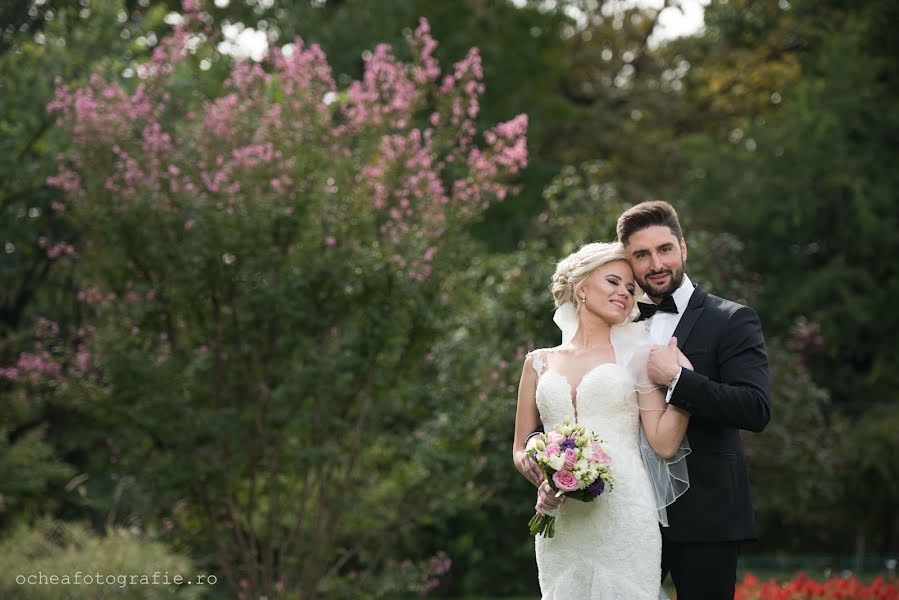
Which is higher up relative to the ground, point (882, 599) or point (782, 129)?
point (782, 129)

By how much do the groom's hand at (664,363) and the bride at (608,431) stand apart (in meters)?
0.07

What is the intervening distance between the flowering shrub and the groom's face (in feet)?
12.5

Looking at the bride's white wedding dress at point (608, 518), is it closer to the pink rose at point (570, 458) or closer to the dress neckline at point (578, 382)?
the dress neckline at point (578, 382)

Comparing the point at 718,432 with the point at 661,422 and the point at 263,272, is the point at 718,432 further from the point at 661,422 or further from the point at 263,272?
the point at 263,272

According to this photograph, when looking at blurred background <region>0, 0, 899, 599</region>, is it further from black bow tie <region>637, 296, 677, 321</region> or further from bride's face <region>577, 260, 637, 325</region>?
bride's face <region>577, 260, 637, 325</region>

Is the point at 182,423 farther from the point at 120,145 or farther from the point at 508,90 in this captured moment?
the point at 508,90

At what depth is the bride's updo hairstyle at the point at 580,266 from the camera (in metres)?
4.79

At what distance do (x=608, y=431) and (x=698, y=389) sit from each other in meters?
0.57

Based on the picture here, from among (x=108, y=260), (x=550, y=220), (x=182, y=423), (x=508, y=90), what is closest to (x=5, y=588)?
(x=182, y=423)

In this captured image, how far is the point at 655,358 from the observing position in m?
4.49

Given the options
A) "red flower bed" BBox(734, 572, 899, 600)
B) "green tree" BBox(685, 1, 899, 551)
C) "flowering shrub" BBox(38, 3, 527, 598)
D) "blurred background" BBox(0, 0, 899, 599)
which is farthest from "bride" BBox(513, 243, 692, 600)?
"green tree" BBox(685, 1, 899, 551)

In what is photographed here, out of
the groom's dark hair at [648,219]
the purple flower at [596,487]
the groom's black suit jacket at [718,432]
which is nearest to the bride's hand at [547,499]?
the purple flower at [596,487]

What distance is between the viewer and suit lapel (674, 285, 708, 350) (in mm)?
4660

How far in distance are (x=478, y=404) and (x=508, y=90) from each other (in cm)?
1196
